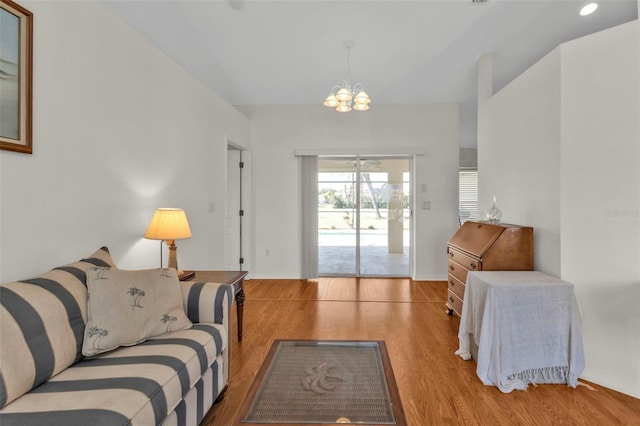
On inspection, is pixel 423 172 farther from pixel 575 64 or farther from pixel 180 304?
pixel 180 304

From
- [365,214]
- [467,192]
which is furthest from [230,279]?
[467,192]

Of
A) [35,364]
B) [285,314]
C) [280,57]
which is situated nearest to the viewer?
[35,364]

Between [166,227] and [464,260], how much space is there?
2685mm

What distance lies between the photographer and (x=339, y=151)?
520cm

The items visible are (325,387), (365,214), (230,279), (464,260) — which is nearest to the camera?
(325,387)

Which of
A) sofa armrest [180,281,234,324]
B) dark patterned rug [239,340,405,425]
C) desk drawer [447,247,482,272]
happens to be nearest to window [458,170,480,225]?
desk drawer [447,247,482,272]

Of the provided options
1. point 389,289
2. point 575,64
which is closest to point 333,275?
point 389,289

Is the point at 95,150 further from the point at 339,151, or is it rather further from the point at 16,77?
the point at 339,151

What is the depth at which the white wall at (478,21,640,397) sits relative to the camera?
2.15 metres

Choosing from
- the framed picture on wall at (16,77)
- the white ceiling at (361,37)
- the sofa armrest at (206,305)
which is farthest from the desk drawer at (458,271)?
the framed picture on wall at (16,77)

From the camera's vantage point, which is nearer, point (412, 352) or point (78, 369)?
point (78, 369)

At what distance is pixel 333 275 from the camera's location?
17.7 ft

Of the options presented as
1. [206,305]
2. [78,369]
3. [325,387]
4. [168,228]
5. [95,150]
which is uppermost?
[95,150]

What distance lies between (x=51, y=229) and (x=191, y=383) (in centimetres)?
117
